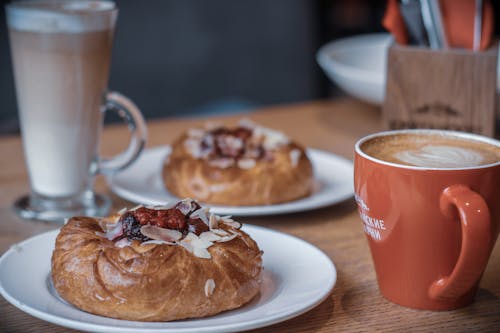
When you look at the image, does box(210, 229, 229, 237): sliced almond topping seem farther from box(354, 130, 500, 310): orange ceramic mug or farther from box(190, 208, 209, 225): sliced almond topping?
box(354, 130, 500, 310): orange ceramic mug

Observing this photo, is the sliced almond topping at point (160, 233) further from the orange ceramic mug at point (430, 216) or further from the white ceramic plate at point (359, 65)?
the white ceramic plate at point (359, 65)

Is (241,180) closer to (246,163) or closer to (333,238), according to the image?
(246,163)

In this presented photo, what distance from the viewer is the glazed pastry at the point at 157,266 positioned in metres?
0.79

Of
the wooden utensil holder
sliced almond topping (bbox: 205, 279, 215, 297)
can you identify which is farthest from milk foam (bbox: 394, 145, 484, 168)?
the wooden utensil holder

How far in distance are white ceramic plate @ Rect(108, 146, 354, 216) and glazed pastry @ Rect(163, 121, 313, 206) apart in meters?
0.02

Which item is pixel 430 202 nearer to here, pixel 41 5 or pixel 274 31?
pixel 41 5

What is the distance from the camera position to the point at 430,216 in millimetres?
827

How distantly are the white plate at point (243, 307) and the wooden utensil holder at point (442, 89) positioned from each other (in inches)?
20.9

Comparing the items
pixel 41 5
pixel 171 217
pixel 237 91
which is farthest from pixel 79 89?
pixel 237 91

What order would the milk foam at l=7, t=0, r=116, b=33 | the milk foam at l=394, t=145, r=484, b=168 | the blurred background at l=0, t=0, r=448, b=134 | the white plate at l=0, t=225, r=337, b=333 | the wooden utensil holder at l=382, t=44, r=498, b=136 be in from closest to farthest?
the white plate at l=0, t=225, r=337, b=333, the milk foam at l=394, t=145, r=484, b=168, the milk foam at l=7, t=0, r=116, b=33, the wooden utensil holder at l=382, t=44, r=498, b=136, the blurred background at l=0, t=0, r=448, b=134

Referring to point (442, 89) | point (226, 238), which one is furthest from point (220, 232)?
point (442, 89)

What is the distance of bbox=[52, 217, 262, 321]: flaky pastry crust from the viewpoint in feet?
2.60

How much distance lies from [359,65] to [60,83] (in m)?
0.91

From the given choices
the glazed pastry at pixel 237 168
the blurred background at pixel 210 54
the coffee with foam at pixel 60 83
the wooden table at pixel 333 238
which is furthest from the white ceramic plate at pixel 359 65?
the blurred background at pixel 210 54
